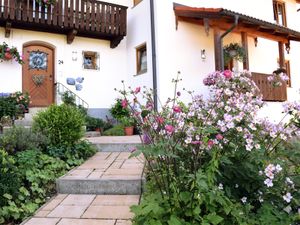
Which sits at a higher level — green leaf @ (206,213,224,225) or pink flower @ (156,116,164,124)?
pink flower @ (156,116,164,124)

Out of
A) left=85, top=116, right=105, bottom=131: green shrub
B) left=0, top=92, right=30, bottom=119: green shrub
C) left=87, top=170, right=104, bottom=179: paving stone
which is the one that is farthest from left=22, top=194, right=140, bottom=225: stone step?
left=85, top=116, right=105, bottom=131: green shrub

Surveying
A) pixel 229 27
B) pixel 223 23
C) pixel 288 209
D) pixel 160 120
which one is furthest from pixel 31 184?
pixel 229 27

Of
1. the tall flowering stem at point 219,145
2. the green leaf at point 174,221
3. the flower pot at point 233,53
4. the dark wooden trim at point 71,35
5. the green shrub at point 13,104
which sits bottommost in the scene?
the green leaf at point 174,221

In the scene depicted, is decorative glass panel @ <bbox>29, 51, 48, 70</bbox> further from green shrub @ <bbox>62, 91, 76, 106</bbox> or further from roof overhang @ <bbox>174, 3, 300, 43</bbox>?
roof overhang @ <bbox>174, 3, 300, 43</bbox>

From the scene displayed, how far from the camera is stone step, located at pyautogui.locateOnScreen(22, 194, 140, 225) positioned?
2.87 metres

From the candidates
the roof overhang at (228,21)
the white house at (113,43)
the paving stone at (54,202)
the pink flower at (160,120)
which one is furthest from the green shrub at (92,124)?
the pink flower at (160,120)

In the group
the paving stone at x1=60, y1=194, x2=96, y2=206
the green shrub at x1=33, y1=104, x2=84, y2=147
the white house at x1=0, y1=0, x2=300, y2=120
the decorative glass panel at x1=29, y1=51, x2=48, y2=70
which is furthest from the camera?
the decorative glass panel at x1=29, y1=51, x2=48, y2=70

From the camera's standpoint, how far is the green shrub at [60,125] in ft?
16.0

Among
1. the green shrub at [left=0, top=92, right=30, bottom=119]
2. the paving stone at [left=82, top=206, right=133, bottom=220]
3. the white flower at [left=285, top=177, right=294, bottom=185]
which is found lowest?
the paving stone at [left=82, top=206, right=133, bottom=220]

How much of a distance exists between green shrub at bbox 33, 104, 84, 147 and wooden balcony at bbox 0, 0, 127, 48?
4340 mm

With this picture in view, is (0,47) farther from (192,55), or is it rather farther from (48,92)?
(192,55)

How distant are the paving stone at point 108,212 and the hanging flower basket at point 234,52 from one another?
7.83 metres

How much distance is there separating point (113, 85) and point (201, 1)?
4174 mm

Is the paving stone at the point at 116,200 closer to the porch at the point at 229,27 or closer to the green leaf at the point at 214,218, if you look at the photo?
the green leaf at the point at 214,218
